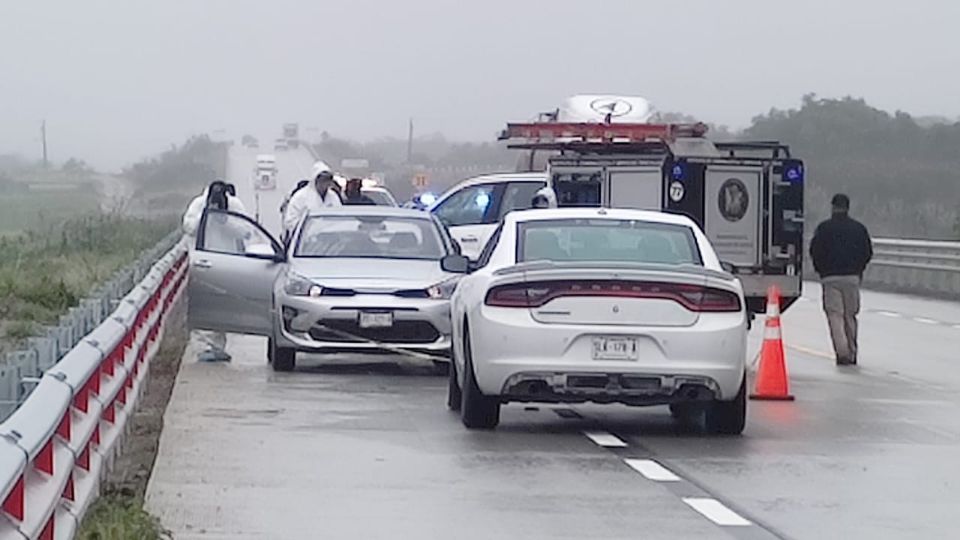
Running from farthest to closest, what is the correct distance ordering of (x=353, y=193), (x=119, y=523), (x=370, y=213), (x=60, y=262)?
1. (x=60, y=262)
2. (x=353, y=193)
3. (x=370, y=213)
4. (x=119, y=523)

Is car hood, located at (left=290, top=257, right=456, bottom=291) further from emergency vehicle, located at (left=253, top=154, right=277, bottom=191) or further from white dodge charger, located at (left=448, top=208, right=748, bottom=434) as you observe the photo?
emergency vehicle, located at (left=253, top=154, right=277, bottom=191)

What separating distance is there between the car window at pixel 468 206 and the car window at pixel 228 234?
7939mm

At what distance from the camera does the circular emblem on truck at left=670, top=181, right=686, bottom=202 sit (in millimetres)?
23406

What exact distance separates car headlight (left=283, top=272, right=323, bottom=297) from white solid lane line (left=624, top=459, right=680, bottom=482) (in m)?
6.27

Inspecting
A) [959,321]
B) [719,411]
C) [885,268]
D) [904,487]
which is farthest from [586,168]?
[885,268]

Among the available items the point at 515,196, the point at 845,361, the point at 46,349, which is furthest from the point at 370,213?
the point at 46,349

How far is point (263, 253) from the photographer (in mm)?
19547

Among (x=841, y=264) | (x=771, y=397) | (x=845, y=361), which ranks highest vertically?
(x=841, y=264)

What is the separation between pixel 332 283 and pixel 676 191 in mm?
6074

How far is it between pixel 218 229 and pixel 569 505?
9793mm

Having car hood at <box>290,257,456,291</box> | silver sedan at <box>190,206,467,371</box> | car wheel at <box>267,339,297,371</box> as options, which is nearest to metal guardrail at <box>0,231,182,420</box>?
silver sedan at <box>190,206,467,371</box>

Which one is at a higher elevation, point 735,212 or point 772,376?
point 735,212

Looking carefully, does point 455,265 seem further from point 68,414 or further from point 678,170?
point 68,414

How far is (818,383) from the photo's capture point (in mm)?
19016
